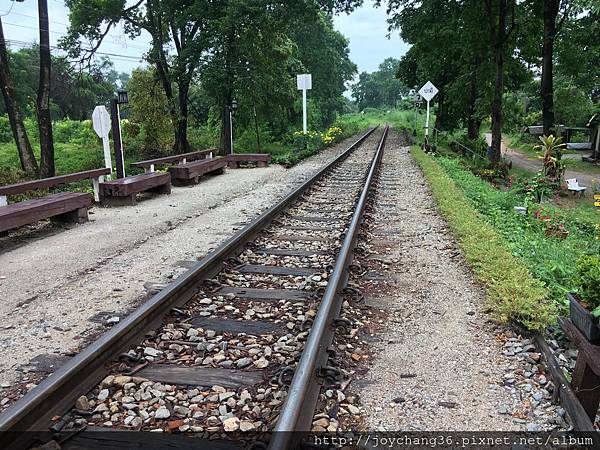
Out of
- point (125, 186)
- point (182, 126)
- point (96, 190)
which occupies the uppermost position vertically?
point (182, 126)

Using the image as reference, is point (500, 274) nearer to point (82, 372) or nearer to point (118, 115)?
point (82, 372)

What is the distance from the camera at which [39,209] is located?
6.82 metres

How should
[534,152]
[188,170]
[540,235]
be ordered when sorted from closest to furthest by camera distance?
[540,235] < [188,170] < [534,152]

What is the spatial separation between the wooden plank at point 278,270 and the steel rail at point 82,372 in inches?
18.3

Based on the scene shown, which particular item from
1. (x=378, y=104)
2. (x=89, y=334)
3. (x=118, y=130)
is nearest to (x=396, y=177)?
(x=118, y=130)

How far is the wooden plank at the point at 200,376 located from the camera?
296 centimetres

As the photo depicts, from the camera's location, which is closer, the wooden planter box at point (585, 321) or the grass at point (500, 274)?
the wooden planter box at point (585, 321)

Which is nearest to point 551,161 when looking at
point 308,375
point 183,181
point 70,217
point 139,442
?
point 183,181

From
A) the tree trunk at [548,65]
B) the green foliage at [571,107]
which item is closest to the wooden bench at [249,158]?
the tree trunk at [548,65]

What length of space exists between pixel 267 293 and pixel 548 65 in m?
15.2

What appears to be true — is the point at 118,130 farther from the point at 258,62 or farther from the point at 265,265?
the point at 258,62

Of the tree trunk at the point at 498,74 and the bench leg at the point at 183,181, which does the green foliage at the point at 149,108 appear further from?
the tree trunk at the point at 498,74

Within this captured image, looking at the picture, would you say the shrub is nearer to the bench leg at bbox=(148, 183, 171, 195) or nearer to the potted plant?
the potted plant

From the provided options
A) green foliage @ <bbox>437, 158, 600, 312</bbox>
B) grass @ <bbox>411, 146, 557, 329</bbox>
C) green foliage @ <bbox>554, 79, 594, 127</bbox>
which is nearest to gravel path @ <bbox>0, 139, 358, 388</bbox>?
grass @ <bbox>411, 146, 557, 329</bbox>
